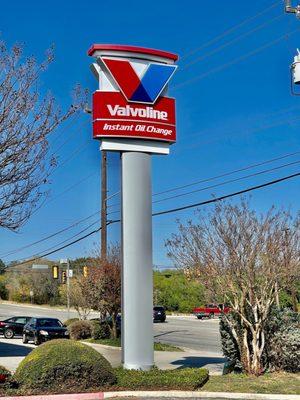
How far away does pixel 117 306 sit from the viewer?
28.0 metres

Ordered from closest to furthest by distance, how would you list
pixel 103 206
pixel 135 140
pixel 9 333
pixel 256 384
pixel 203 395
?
pixel 203 395 → pixel 256 384 → pixel 135 140 → pixel 103 206 → pixel 9 333

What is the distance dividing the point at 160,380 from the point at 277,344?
3345 mm

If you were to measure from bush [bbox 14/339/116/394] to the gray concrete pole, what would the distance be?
65.2 inches

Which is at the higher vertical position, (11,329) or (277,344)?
(277,344)

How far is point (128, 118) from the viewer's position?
14.2 meters

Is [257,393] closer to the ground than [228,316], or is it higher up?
closer to the ground

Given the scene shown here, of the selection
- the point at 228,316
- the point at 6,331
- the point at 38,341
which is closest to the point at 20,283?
the point at 6,331

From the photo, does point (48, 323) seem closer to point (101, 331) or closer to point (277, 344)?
point (101, 331)

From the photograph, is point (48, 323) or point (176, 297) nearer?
point (48, 323)

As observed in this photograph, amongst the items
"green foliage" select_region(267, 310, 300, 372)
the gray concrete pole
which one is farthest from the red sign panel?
"green foliage" select_region(267, 310, 300, 372)

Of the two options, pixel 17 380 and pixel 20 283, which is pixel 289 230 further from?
pixel 20 283

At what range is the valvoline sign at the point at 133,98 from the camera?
1405 centimetres

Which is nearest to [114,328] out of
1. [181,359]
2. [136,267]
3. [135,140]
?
[181,359]

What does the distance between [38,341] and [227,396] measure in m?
21.2
